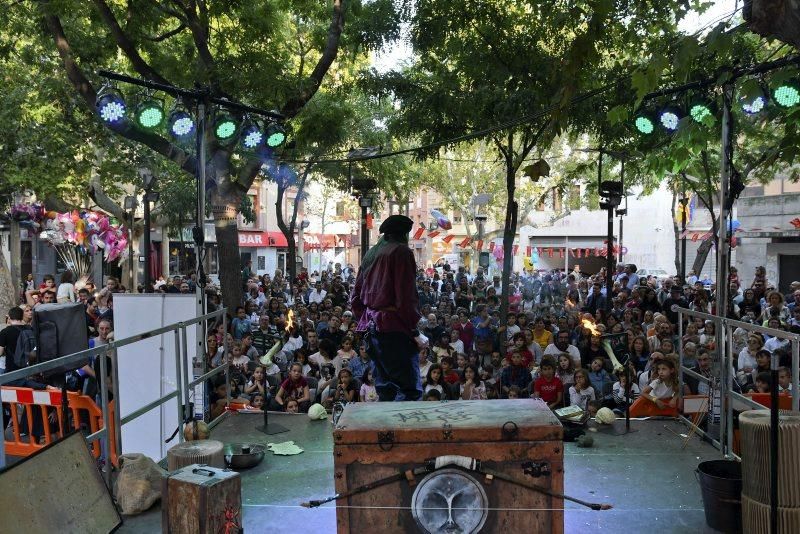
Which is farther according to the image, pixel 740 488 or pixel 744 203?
pixel 744 203

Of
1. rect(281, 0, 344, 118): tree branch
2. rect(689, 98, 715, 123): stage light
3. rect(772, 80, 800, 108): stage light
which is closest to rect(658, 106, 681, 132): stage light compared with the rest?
rect(689, 98, 715, 123): stage light

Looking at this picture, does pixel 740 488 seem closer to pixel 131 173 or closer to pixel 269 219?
pixel 131 173

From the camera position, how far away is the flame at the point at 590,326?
11.8m

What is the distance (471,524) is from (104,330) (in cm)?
850

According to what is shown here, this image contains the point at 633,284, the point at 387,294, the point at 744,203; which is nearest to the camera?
the point at 387,294

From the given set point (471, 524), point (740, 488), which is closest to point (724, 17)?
point (740, 488)

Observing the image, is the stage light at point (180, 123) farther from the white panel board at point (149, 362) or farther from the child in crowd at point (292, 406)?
the child in crowd at point (292, 406)

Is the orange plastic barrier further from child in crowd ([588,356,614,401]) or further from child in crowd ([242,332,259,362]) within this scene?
child in crowd ([588,356,614,401])

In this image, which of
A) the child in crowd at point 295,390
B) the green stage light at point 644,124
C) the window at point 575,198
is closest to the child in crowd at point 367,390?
the child in crowd at point 295,390

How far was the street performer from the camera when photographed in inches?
229

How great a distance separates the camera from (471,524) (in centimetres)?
395

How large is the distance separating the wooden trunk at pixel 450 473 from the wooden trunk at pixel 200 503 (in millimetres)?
718

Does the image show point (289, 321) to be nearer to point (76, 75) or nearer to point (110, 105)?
point (76, 75)

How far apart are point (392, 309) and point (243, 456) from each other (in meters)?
1.70
